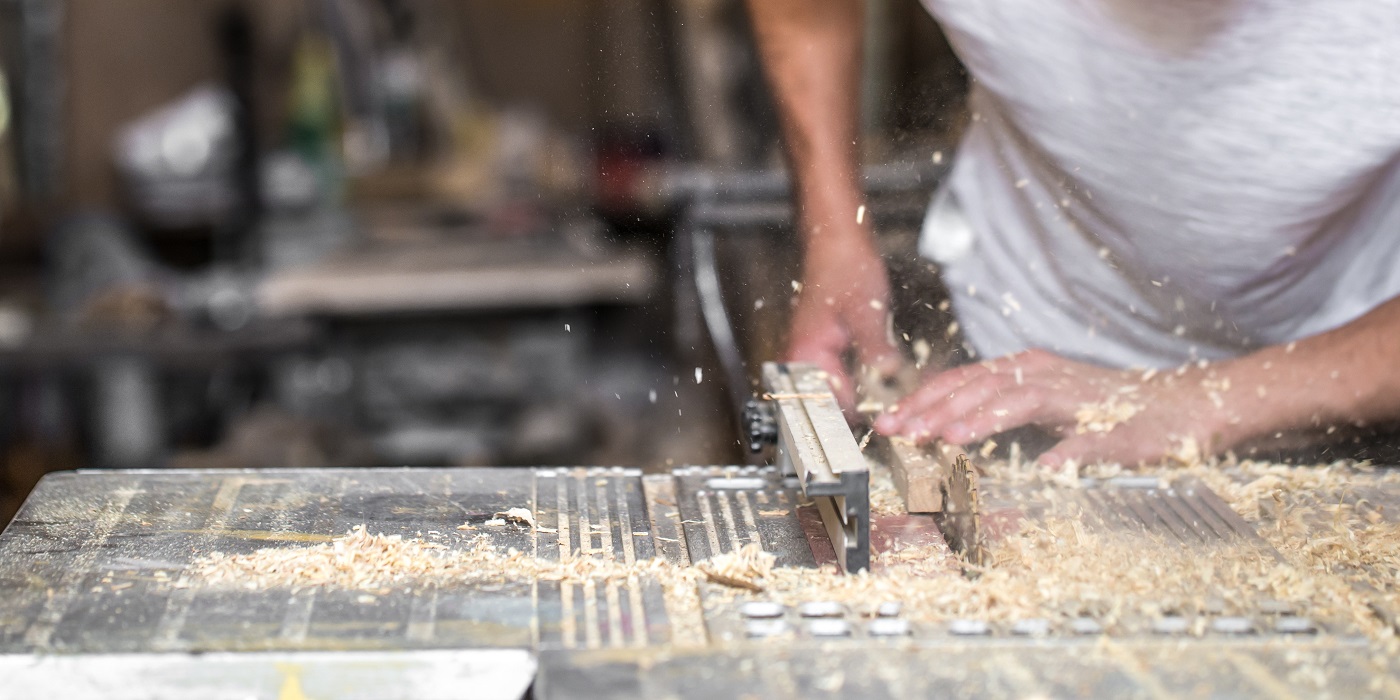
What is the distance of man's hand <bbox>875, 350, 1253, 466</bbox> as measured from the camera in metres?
1.54

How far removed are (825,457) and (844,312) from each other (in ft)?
1.42

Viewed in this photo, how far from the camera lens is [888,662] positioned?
3.34ft

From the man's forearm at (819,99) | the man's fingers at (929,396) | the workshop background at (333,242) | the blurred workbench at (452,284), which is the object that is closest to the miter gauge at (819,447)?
the man's fingers at (929,396)

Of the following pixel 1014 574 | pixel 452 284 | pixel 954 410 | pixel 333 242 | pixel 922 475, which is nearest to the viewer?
pixel 1014 574

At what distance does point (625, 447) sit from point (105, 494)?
212 cm

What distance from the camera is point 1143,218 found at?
5.49 feet

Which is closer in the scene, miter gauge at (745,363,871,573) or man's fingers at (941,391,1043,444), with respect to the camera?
miter gauge at (745,363,871,573)

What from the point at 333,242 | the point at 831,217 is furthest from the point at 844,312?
the point at 333,242

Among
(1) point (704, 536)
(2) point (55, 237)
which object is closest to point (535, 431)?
(2) point (55, 237)

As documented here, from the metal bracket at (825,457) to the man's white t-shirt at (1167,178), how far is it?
315 millimetres

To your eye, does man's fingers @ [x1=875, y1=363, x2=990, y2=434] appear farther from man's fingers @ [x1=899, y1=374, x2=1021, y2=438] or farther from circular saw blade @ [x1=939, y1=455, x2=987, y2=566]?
circular saw blade @ [x1=939, y1=455, x2=987, y2=566]

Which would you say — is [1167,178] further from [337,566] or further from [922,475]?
[337,566]

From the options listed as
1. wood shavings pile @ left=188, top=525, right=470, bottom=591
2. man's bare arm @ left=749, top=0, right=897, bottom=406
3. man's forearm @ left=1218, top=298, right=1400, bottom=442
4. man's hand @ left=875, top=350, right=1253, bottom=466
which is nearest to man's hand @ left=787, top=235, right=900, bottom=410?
man's bare arm @ left=749, top=0, right=897, bottom=406

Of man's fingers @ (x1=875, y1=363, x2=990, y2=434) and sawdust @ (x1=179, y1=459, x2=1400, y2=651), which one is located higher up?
man's fingers @ (x1=875, y1=363, x2=990, y2=434)
